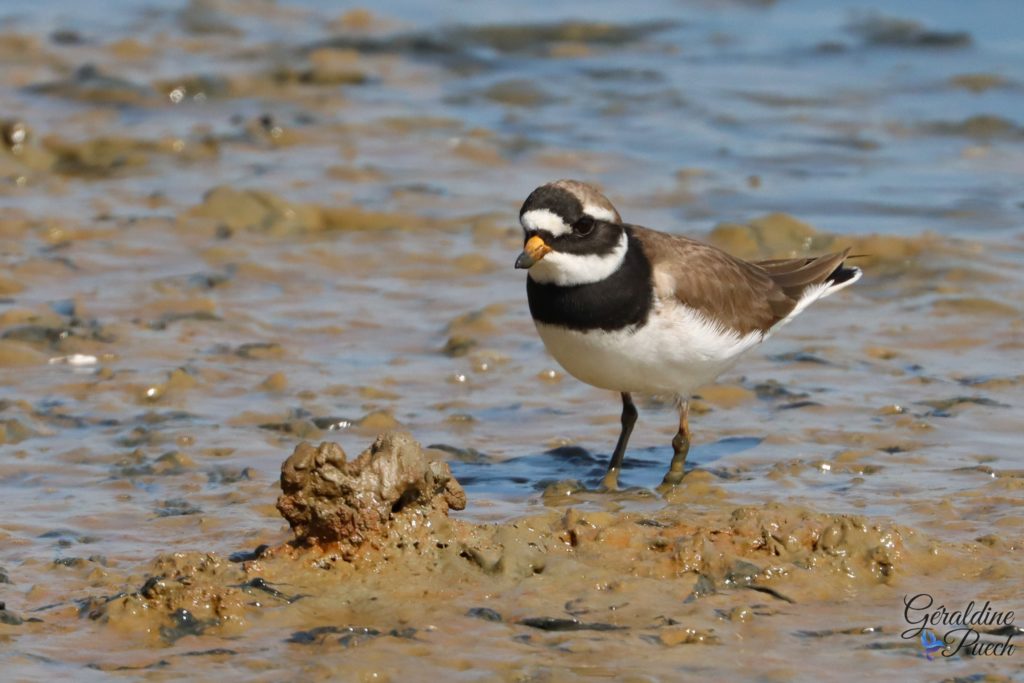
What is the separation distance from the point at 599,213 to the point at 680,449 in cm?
121

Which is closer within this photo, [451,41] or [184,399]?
[184,399]

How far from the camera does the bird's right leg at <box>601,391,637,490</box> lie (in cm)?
703

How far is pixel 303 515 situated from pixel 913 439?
3343 millimetres

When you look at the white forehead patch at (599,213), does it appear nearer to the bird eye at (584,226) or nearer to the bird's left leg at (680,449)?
the bird eye at (584,226)

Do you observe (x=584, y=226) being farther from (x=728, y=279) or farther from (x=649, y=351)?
(x=728, y=279)

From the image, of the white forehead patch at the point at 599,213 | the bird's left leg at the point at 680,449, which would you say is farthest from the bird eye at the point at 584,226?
the bird's left leg at the point at 680,449

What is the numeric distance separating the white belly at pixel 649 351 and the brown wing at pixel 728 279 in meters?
0.10

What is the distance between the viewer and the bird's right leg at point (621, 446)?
7.03 meters

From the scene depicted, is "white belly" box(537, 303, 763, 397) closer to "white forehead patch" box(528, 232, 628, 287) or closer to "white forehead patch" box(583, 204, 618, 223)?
"white forehead patch" box(528, 232, 628, 287)

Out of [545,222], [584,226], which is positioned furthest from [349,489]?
[584,226]

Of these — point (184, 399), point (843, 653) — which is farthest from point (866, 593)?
point (184, 399)

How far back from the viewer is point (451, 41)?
17.4 m

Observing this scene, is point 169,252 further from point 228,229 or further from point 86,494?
point 86,494

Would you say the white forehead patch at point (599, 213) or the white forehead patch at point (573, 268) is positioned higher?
the white forehead patch at point (599, 213)
